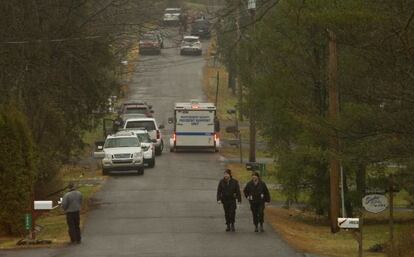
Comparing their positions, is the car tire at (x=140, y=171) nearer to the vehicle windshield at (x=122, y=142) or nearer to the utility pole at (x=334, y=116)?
the vehicle windshield at (x=122, y=142)

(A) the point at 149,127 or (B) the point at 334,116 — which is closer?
(B) the point at 334,116

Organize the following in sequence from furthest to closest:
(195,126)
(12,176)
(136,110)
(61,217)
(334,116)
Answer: (136,110), (195,126), (61,217), (12,176), (334,116)

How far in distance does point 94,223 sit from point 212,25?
15.0 meters

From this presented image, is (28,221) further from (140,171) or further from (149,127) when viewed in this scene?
(149,127)

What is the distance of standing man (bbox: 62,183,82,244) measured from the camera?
81.7 feet

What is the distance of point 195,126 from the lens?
179ft

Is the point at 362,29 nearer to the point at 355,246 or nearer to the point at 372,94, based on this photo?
the point at 372,94

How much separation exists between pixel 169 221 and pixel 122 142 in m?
16.6

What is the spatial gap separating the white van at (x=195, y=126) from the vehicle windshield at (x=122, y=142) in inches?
368

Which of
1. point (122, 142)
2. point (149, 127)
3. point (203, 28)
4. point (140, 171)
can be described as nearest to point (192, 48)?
point (149, 127)

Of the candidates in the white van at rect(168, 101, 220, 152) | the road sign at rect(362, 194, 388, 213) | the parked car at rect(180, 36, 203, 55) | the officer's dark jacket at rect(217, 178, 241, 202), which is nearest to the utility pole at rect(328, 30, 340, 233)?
the road sign at rect(362, 194, 388, 213)

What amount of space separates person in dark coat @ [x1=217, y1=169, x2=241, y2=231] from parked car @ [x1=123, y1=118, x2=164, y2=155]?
84.3 feet

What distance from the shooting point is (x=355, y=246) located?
2609 centimetres

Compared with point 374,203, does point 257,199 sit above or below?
below
